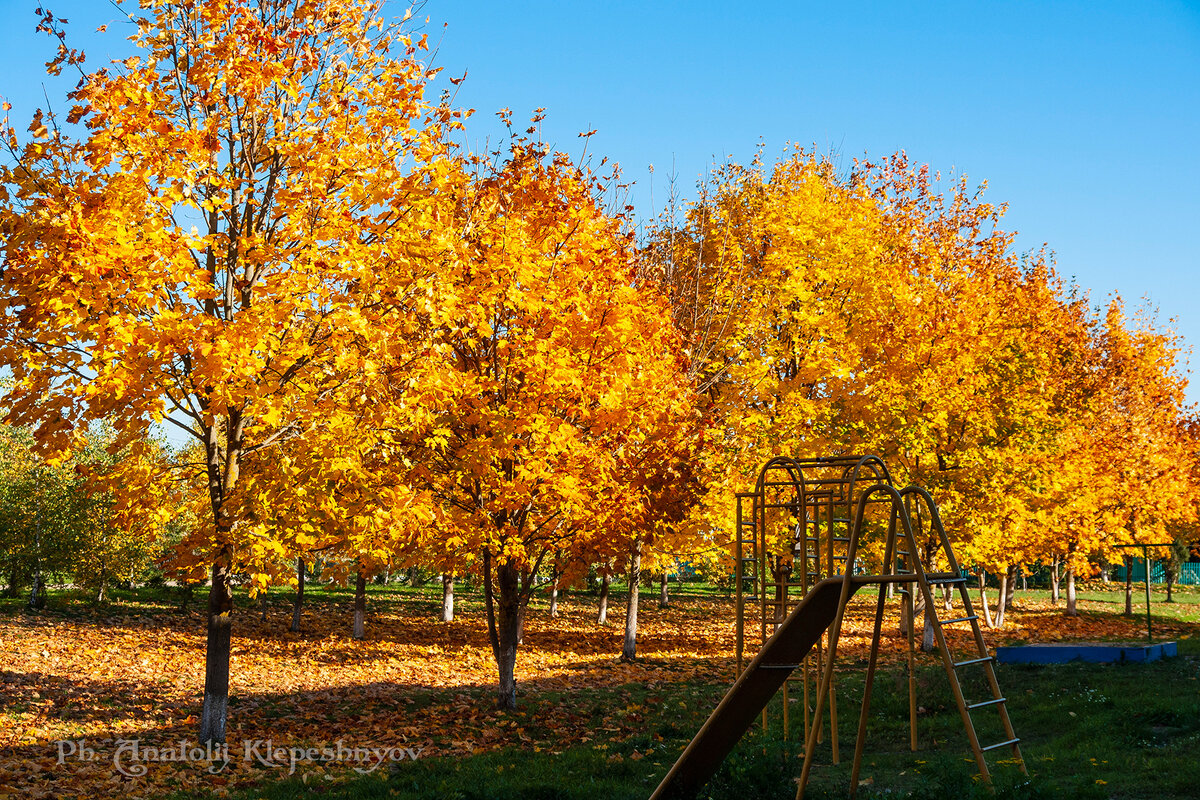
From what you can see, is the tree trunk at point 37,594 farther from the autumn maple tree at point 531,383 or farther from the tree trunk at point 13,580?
the autumn maple tree at point 531,383

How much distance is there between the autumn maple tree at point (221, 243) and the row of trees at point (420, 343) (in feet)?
0.12

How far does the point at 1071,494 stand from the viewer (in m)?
22.9

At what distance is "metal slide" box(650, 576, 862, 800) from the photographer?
6625mm

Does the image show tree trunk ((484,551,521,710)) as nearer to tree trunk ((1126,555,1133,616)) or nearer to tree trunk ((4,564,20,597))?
tree trunk ((1126,555,1133,616))

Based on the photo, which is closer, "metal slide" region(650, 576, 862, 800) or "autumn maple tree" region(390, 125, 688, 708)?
"metal slide" region(650, 576, 862, 800)

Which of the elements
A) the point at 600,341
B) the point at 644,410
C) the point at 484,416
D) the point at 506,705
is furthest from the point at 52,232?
the point at 506,705

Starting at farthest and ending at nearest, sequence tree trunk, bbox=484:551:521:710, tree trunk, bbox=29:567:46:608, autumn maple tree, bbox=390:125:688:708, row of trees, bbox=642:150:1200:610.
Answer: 1. tree trunk, bbox=29:567:46:608
2. row of trees, bbox=642:150:1200:610
3. tree trunk, bbox=484:551:521:710
4. autumn maple tree, bbox=390:125:688:708

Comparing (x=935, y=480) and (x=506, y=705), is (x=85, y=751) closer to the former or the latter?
(x=506, y=705)

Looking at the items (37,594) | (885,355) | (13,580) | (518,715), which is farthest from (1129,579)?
(13,580)

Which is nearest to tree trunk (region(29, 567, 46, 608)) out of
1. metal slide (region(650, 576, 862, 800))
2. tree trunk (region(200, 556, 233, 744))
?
tree trunk (region(200, 556, 233, 744))

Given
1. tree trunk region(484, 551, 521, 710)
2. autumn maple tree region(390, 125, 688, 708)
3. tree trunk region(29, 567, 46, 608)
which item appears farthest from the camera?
tree trunk region(29, 567, 46, 608)

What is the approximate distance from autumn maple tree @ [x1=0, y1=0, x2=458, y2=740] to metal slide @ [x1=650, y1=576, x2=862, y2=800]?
4.97 metres

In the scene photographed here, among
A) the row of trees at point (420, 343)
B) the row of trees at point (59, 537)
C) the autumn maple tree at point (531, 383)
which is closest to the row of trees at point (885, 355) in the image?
the row of trees at point (420, 343)

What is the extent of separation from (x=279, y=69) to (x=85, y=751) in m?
7.93
